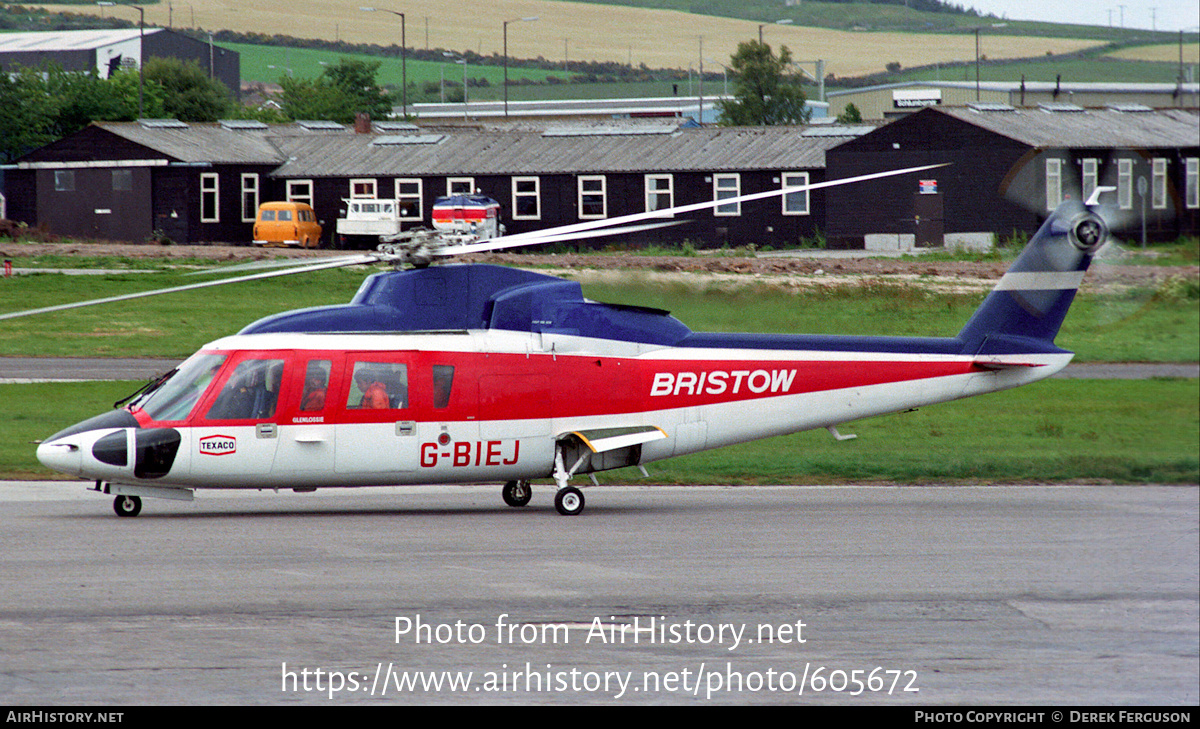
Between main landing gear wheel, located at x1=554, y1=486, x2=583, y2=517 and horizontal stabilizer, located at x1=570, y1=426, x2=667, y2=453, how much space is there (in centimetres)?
56

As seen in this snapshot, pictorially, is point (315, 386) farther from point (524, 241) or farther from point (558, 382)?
point (524, 241)

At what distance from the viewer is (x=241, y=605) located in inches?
400

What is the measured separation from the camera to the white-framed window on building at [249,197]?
59125 millimetres

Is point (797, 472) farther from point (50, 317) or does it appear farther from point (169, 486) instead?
point (50, 317)

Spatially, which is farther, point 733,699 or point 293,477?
point 293,477

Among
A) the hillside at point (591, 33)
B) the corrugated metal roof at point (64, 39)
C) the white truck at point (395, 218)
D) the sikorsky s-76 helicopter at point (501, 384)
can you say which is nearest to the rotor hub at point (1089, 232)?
the sikorsky s-76 helicopter at point (501, 384)

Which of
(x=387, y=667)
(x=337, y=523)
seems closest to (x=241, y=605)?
(x=387, y=667)

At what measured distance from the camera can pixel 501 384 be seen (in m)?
14.1

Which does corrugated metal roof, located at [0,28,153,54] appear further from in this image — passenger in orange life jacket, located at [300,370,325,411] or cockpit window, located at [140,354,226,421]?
passenger in orange life jacket, located at [300,370,325,411]

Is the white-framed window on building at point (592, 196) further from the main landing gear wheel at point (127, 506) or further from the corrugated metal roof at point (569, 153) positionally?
the main landing gear wheel at point (127, 506)

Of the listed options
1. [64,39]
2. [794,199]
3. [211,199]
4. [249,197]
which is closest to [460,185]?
[249,197]

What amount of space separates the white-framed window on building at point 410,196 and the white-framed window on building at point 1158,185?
46673 mm

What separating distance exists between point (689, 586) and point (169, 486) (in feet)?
21.3

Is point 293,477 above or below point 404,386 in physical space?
below
